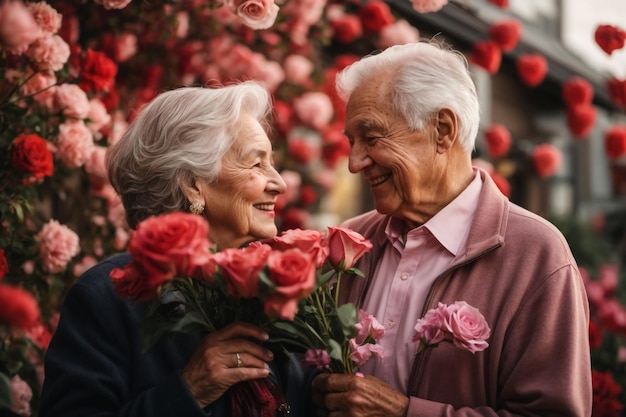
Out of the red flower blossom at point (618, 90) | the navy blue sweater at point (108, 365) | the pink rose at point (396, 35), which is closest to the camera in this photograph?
the navy blue sweater at point (108, 365)

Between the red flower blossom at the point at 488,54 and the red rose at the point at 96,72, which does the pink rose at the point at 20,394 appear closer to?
the red rose at the point at 96,72

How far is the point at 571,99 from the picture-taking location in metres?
5.94

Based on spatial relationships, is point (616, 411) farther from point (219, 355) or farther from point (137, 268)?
point (137, 268)

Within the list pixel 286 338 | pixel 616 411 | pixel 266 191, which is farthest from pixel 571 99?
pixel 286 338

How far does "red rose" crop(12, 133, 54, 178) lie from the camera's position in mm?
3125

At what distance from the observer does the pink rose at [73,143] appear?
3.46m

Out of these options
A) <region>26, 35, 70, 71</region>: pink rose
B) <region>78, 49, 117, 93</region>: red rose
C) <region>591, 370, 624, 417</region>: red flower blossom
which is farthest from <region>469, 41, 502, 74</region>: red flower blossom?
<region>26, 35, 70, 71</region>: pink rose

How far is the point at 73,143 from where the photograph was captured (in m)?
3.46

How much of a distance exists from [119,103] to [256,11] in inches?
65.5

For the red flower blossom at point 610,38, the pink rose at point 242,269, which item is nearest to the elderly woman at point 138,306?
the pink rose at point 242,269

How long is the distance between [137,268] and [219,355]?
416 mm

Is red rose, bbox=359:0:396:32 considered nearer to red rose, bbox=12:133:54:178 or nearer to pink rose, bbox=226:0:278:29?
pink rose, bbox=226:0:278:29

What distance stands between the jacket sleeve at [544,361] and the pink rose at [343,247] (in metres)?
0.49

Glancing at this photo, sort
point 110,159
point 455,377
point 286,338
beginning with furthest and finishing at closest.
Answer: point 110,159, point 455,377, point 286,338
